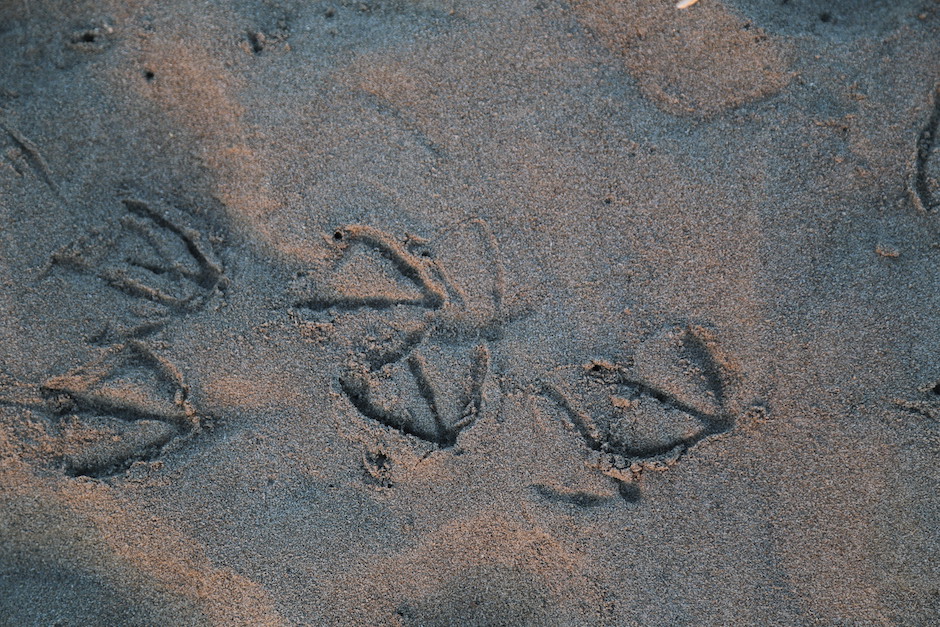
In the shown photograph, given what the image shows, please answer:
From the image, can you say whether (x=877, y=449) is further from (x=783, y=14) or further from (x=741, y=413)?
(x=783, y=14)

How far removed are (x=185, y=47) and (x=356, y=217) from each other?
793mm

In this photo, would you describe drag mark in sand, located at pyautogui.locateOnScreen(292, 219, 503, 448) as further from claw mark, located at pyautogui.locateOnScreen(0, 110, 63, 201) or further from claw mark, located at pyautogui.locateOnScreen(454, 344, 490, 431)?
claw mark, located at pyautogui.locateOnScreen(0, 110, 63, 201)

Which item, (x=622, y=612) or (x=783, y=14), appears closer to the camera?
(x=622, y=612)

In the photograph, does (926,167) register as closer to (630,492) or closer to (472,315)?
(630,492)

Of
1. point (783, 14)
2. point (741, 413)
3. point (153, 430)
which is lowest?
point (153, 430)

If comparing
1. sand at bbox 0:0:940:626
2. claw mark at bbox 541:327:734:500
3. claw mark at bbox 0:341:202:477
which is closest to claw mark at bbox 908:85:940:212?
sand at bbox 0:0:940:626

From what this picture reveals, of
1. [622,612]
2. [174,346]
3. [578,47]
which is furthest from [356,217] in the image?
[622,612]

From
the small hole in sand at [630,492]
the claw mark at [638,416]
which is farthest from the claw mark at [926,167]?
the small hole in sand at [630,492]

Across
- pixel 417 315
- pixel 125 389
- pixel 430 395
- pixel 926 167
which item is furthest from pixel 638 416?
pixel 125 389

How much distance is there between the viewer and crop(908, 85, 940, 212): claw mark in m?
1.89

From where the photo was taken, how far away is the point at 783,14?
1.98 metres

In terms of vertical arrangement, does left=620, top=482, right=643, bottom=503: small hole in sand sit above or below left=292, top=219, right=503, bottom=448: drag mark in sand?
below

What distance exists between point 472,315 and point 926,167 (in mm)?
1495

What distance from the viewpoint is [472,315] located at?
6.22 feet
